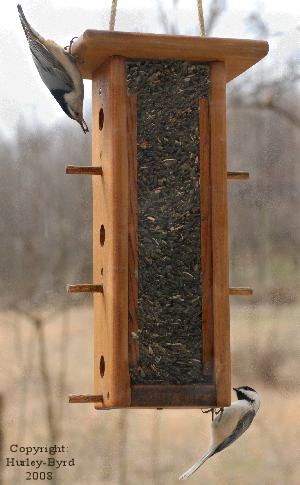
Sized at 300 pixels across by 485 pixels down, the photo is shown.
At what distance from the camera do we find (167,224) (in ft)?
4.10

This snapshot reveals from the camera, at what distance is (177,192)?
1259 mm

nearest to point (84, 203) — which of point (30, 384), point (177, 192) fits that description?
→ point (30, 384)

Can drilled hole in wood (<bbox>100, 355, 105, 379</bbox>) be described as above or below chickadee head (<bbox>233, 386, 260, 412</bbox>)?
above

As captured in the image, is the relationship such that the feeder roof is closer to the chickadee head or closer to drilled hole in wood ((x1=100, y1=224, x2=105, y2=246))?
drilled hole in wood ((x1=100, y1=224, x2=105, y2=246))

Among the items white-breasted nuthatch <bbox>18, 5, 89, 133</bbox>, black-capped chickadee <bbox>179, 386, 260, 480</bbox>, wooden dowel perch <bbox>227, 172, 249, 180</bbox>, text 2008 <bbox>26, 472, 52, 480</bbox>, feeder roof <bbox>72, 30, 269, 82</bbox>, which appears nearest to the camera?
feeder roof <bbox>72, 30, 269, 82</bbox>

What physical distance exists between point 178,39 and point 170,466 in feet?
7.24

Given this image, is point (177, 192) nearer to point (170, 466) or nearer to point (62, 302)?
point (62, 302)

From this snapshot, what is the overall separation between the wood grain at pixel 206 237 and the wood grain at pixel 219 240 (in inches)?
0.5

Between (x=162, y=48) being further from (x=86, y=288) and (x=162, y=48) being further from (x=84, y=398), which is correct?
(x=84, y=398)

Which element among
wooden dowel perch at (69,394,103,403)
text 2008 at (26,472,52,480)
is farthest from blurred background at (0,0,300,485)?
wooden dowel perch at (69,394,103,403)

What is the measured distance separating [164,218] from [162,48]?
390mm

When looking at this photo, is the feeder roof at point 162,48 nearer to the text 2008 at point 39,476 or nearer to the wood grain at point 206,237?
the wood grain at point 206,237

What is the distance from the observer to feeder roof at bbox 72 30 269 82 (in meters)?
1.19

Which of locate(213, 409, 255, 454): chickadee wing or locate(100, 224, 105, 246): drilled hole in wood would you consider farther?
locate(213, 409, 255, 454): chickadee wing
